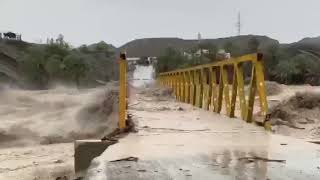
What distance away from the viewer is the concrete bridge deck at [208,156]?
5605mm

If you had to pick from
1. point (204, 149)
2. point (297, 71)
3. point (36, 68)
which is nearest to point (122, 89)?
point (204, 149)

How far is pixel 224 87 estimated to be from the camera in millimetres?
12484

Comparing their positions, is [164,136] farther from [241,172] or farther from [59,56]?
[59,56]

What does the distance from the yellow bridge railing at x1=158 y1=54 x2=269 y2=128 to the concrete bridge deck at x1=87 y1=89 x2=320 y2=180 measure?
2.27 feet

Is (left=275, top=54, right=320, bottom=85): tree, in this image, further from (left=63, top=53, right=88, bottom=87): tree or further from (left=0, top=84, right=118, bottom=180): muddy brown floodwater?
(left=63, top=53, right=88, bottom=87): tree

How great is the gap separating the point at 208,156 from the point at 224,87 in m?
5.97

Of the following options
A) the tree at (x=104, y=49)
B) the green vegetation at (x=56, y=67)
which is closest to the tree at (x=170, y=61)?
the green vegetation at (x=56, y=67)

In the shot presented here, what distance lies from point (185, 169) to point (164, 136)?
2681 millimetres

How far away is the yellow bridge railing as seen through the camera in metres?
9.28

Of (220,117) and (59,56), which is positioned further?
(59,56)

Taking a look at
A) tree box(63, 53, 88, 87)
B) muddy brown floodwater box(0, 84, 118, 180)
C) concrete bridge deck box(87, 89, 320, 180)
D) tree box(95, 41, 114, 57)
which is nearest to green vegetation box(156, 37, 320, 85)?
tree box(63, 53, 88, 87)

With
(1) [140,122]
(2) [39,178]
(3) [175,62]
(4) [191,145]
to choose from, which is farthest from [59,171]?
(3) [175,62]

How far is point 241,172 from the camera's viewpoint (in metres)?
5.64

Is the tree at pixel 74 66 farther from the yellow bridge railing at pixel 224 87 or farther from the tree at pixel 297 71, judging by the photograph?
the yellow bridge railing at pixel 224 87
